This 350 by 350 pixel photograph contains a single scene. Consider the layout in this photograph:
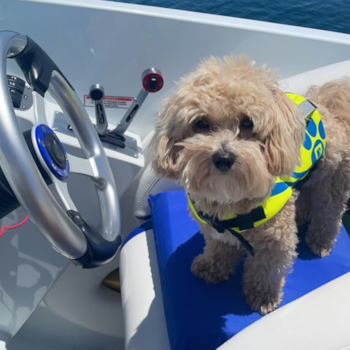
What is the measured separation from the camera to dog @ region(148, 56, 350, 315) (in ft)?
4.00

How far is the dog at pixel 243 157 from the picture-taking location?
1220 mm

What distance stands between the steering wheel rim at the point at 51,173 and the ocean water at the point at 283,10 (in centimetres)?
325

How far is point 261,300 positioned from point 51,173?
0.89 metres

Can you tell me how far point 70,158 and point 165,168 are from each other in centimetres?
30

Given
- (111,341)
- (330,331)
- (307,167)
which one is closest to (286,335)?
(330,331)

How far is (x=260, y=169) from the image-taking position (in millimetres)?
1206

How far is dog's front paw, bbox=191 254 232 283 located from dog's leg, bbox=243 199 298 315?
0.08m

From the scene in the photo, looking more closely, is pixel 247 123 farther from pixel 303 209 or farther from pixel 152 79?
pixel 303 209

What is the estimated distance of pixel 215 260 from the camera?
1609mm

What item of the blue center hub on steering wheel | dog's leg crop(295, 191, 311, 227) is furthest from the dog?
the blue center hub on steering wheel

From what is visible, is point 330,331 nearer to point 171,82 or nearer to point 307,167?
point 307,167

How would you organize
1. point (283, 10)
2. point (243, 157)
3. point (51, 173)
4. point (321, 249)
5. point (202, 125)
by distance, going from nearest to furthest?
point (51, 173), point (243, 157), point (202, 125), point (321, 249), point (283, 10)

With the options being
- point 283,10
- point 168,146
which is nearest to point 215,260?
point 168,146

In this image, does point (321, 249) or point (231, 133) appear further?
point (321, 249)
